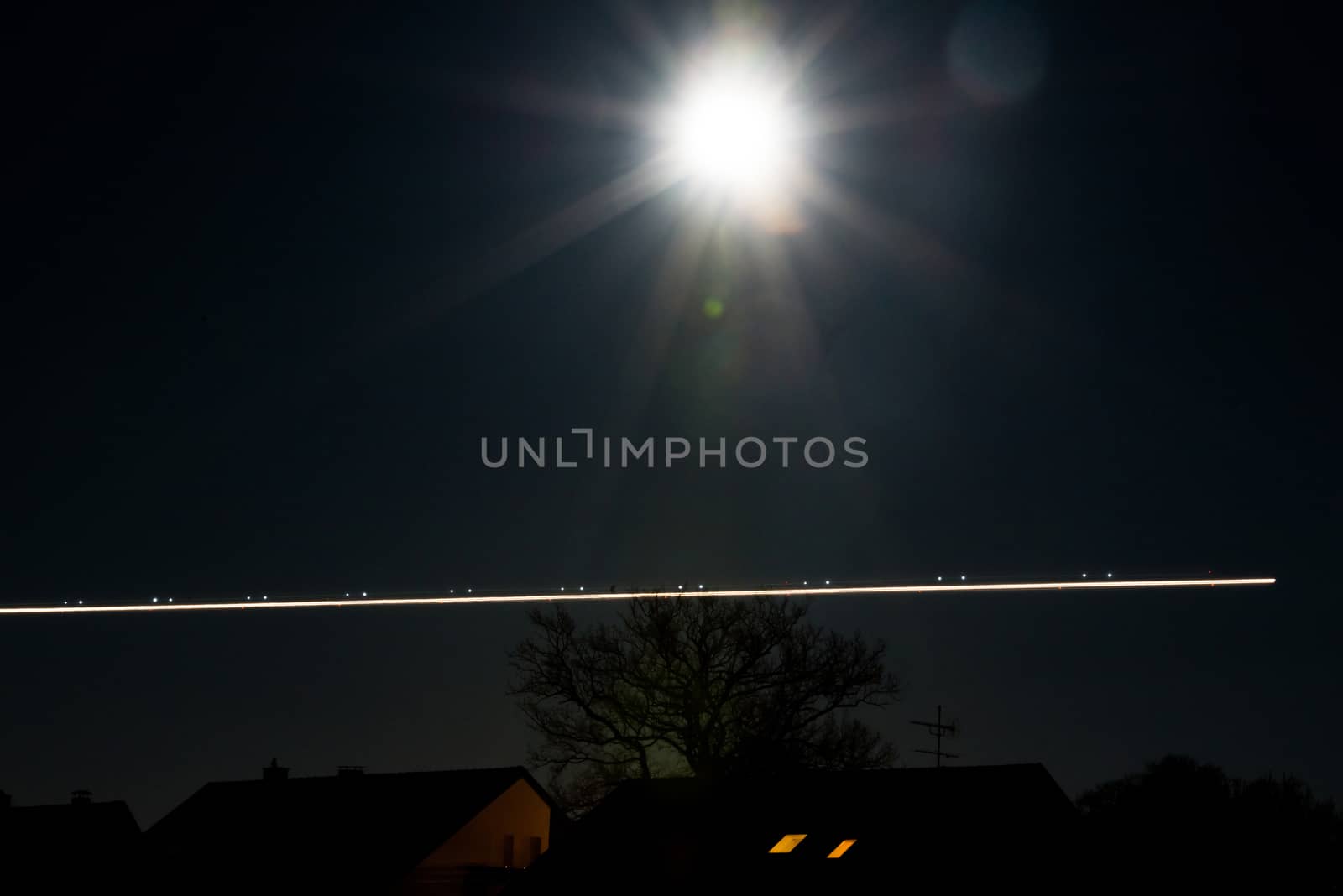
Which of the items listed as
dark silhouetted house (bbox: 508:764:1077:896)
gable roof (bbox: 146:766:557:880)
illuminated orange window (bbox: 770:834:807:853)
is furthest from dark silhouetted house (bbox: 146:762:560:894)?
illuminated orange window (bbox: 770:834:807:853)

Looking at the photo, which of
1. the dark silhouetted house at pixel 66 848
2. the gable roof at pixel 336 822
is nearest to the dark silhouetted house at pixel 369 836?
the gable roof at pixel 336 822

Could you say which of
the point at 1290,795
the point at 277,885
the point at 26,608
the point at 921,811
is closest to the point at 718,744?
the point at 277,885

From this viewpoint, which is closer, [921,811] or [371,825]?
[921,811]

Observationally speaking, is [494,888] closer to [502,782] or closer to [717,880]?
[502,782]

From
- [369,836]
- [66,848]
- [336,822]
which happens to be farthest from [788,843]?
[66,848]

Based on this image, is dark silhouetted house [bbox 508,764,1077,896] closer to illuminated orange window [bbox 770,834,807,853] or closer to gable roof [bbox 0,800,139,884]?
illuminated orange window [bbox 770,834,807,853]

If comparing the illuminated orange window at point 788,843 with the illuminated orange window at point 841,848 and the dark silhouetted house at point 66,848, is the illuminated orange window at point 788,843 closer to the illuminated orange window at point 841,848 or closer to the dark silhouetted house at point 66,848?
the illuminated orange window at point 841,848

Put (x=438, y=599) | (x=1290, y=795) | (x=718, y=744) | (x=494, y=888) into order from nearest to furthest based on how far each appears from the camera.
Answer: (x=438, y=599), (x=494, y=888), (x=718, y=744), (x=1290, y=795)

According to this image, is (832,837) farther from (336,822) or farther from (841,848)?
(336,822)

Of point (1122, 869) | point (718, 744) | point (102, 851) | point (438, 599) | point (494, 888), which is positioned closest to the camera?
point (1122, 869)
